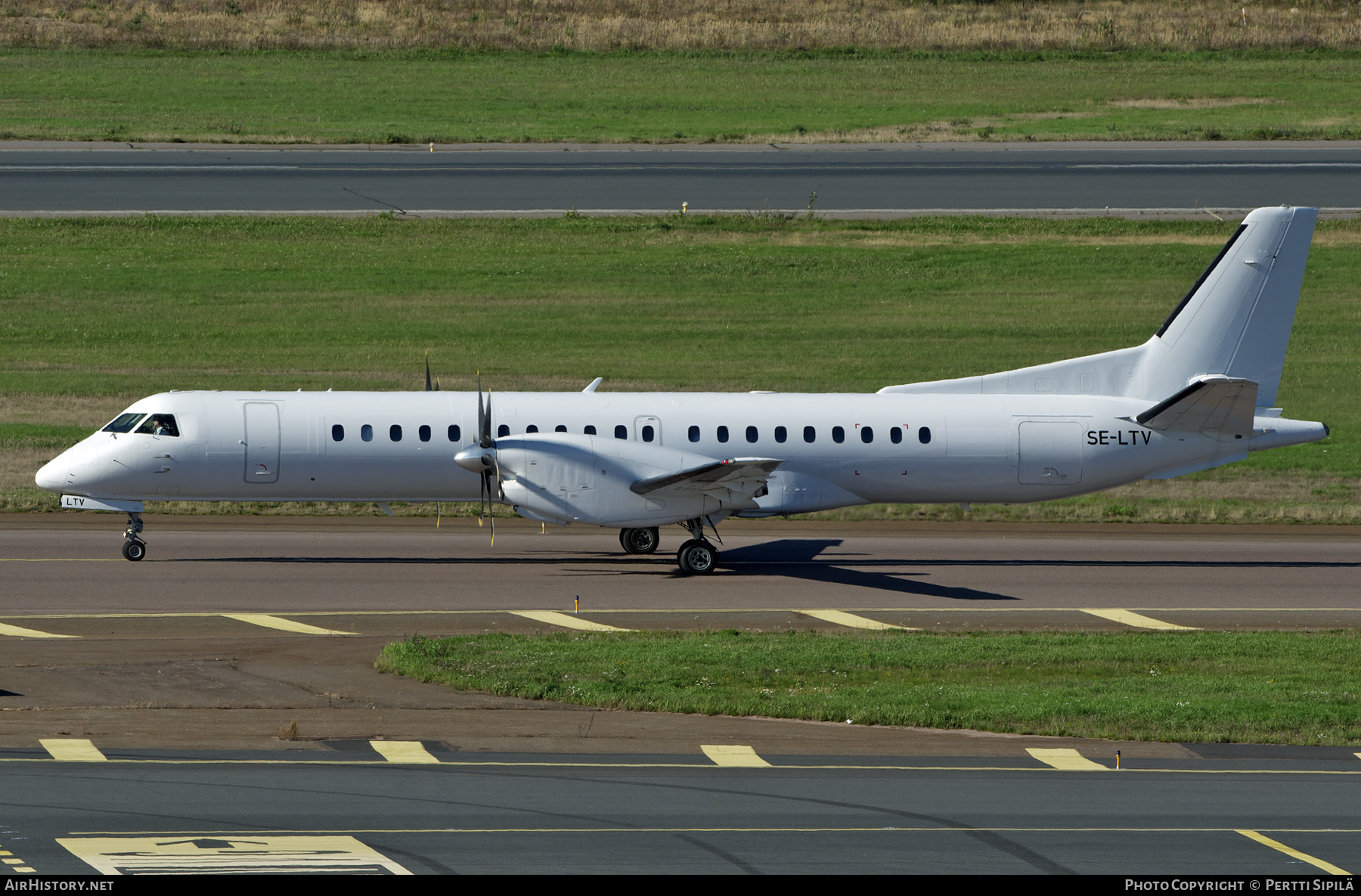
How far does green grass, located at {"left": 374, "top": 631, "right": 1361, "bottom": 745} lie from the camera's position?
1861cm

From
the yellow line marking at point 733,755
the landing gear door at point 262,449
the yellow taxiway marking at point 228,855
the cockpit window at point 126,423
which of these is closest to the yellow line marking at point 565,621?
the landing gear door at point 262,449

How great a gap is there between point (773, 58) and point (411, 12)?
21.8m

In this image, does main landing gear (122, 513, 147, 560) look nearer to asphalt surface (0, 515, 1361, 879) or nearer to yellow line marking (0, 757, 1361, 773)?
asphalt surface (0, 515, 1361, 879)

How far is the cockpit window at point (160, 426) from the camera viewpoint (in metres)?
27.8

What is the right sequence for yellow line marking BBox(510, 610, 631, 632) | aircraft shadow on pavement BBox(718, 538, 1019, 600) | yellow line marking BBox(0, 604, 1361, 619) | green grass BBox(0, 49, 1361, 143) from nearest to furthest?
yellow line marking BBox(0, 604, 1361, 619) → yellow line marking BBox(510, 610, 631, 632) → aircraft shadow on pavement BBox(718, 538, 1019, 600) → green grass BBox(0, 49, 1361, 143)

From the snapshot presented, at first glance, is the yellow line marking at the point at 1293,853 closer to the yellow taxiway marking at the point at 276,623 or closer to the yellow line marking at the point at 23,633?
the yellow taxiway marking at the point at 276,623

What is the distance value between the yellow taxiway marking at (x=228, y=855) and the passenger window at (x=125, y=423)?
51.4 feet

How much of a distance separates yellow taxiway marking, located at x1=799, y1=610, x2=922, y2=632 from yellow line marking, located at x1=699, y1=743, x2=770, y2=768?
23.7 ft

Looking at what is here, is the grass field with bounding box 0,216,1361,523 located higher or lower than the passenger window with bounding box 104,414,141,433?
higher

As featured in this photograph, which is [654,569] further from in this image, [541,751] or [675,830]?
[675,830]

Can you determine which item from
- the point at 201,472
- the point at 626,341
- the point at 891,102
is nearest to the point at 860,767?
the point at 201,472

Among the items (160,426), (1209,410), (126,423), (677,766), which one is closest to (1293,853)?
(677,766)

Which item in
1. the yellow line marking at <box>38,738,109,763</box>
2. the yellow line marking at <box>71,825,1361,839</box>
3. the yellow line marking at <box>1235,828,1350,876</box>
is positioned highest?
the yellow line marking at <box>38,738,109,763</box>

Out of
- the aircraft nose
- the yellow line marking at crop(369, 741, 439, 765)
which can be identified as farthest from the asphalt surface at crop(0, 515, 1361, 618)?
the yellow line marking at crop(369, 741, 439, 765)
